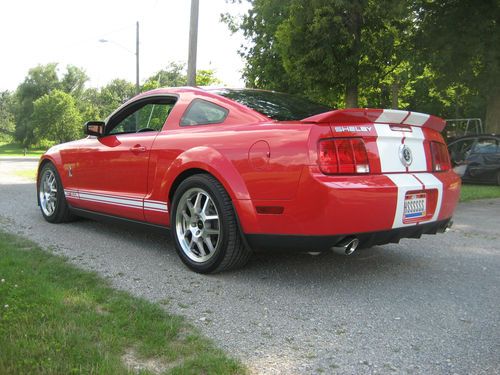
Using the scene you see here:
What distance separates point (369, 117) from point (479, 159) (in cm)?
1081

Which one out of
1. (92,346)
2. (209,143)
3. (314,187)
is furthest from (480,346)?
(209,143)

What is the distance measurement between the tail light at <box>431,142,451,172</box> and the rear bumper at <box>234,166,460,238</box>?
1.64 feet

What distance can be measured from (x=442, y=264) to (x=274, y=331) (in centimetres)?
224

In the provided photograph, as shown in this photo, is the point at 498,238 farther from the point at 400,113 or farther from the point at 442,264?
the point at 400,113

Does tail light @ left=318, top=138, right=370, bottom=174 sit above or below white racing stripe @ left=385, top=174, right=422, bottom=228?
above

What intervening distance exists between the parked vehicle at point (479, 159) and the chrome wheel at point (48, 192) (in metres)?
9.88

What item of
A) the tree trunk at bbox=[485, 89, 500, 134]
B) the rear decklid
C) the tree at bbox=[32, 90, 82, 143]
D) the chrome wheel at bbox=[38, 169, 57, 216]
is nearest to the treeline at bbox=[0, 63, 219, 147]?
the tree at bbox=[32, 90, 82, 143]

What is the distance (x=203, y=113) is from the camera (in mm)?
4168

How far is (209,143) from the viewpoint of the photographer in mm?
3850

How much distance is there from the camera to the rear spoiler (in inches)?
130

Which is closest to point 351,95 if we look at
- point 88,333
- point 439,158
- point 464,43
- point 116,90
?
point 464,43

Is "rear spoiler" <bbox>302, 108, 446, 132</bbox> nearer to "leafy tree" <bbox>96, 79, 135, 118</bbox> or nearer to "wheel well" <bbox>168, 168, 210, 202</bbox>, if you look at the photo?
"wheel well" <bbox>168, 168, 210, 202</bbox>

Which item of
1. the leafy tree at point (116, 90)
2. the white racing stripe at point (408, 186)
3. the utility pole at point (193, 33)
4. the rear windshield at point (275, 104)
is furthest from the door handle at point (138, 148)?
the leafy tree at point (116, 90)

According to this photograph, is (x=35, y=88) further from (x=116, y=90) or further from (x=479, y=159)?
(x=479, y=159)
